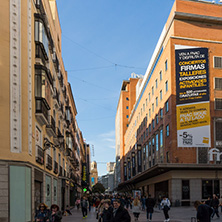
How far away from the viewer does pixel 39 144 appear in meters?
21.9

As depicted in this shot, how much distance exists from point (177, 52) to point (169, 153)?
475 inches

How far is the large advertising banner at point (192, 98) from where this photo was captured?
39031 millimetres

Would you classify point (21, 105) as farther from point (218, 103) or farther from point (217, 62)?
point (217, 62)

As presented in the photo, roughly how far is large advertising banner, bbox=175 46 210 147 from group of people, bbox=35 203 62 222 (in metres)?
29.9

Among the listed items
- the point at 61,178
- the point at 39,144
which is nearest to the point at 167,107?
the point at 61,178

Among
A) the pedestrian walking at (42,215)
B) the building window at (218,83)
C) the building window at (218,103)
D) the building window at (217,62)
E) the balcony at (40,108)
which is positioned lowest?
the pedestrian walking at (42,215)

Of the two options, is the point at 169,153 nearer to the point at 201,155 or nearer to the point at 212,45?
the point at 201,155

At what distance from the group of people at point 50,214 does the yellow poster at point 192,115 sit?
1191 inches

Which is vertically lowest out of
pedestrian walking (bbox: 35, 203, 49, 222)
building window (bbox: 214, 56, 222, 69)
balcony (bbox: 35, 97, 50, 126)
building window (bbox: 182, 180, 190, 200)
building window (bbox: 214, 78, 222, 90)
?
building window (bbox: 182, 180, 190, 200)

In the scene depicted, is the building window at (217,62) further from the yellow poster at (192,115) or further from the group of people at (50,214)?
the group of people at (50,214)

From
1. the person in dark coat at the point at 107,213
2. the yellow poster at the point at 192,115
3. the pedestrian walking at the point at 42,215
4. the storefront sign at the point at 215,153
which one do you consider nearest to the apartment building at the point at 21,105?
the pedestrian walking at the point at 42,215

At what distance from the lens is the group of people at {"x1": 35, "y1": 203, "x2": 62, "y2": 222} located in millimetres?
9961

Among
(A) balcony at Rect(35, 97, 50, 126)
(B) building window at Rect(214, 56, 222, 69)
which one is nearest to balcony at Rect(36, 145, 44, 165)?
(A) balcony at Rect(35, 97, 50, 126)

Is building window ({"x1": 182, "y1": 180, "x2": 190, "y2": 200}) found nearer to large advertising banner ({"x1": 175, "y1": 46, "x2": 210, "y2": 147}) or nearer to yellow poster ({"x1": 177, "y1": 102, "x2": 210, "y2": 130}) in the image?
large advertising banner ({"x1": 175, "y1": 46, "x2": 210, "y2": 147})
